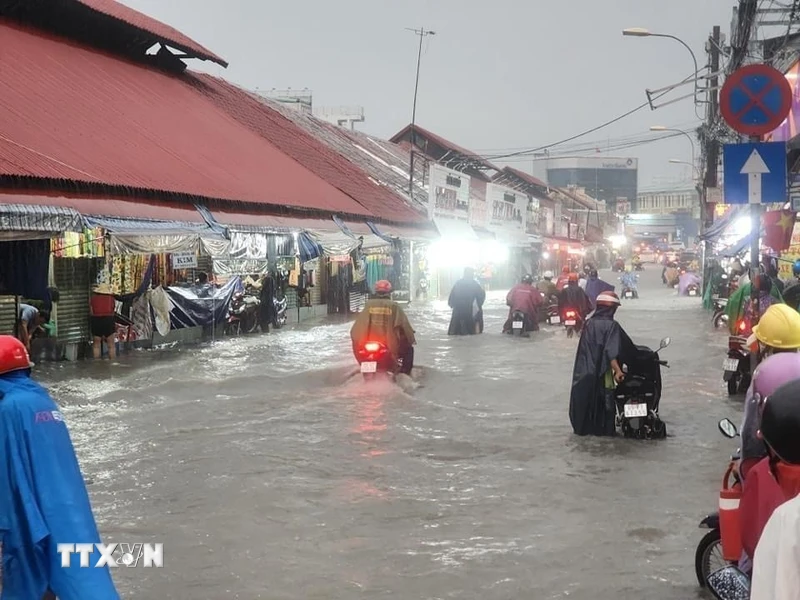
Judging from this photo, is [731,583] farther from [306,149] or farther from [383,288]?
[306,149]

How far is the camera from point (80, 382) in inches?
569

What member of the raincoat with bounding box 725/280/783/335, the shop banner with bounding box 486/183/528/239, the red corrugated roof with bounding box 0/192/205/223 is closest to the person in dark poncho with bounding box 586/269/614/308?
the raincoat with bounding box 725/280/783/335

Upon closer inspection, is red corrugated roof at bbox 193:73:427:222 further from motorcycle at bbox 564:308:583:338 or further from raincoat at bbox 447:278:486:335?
motorcycle at bbox 564:308:583:338

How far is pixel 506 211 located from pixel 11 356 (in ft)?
138

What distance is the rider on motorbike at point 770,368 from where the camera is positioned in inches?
194

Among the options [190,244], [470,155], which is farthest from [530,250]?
[190,244]

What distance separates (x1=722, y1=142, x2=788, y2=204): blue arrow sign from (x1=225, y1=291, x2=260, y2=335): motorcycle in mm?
15017

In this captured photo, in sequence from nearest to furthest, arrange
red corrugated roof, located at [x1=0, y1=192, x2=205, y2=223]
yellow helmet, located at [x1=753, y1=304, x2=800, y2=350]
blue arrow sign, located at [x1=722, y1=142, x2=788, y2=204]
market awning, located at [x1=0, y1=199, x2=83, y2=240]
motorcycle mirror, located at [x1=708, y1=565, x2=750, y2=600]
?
motorcycle mirror, located at [x1=708, y1=565, x2=750, y2=600], yellow helmet, located at [x1=753, y1=304, x2=800, y2=350], blue arrow sign, located at [x1=722, y1=142, x2=788, y2=204], market awning, located at [x1=0, y1=199, x2=83, y2=240], red corrugated roof, located at [x1=0, y1=192, x2=205, y2=223]

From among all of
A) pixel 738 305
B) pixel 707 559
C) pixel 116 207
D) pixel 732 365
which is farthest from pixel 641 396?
pixel 116 207

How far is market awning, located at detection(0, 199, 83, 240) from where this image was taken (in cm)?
1227

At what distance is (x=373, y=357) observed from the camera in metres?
13.5

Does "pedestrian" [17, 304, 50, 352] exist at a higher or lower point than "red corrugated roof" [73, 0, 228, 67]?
lower

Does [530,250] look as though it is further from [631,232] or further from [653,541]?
[631,232]

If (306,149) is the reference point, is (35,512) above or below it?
below
